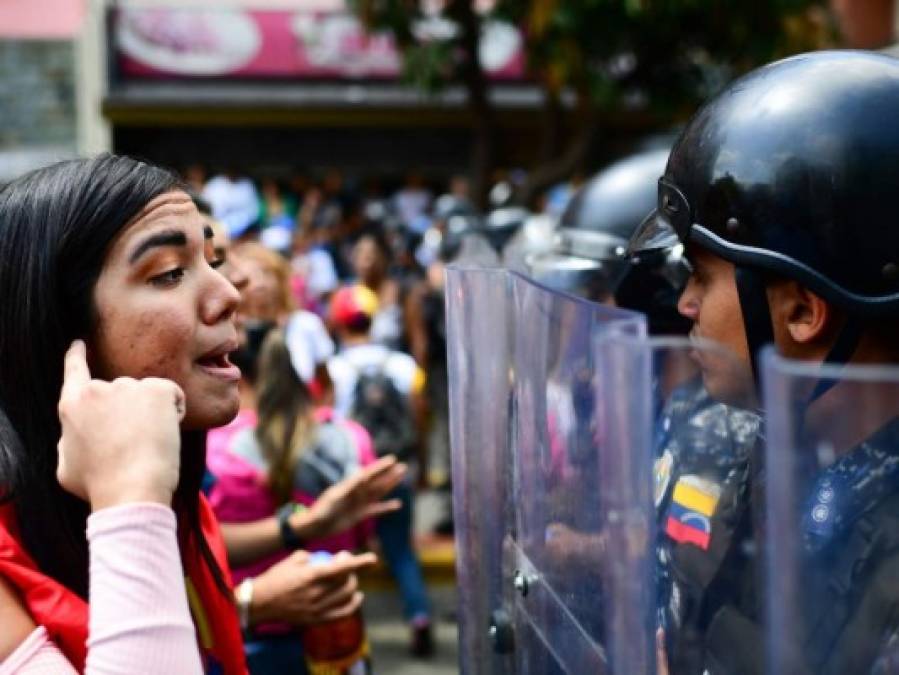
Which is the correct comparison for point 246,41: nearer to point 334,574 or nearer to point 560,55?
point 560,55

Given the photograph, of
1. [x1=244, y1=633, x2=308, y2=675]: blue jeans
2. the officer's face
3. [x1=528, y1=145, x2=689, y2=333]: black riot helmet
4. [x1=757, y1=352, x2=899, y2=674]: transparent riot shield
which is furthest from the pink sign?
[x1=757, y1=352, x2=899, y2=674]: transparent riot shield

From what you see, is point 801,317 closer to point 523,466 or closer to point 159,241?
point 523,466

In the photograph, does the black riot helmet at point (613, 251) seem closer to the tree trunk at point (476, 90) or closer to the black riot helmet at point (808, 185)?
the black riot helmet at point (808, 185)

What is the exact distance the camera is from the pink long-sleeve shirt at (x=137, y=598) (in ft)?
4.83

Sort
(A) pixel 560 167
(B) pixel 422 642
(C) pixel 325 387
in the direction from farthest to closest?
(A) pixel 560 167
(B) pixel 422 642
(C) pixel 325 387

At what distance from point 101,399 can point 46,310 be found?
0.23 meters

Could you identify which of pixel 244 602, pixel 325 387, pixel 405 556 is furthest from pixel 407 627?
pixel 244 602

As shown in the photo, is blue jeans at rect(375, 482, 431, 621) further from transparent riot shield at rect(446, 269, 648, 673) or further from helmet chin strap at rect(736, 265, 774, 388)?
helmet chin strap at rect(736, 265, 774, 388)

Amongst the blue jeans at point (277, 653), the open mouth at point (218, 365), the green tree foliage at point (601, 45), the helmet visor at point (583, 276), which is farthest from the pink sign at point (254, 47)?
the open mouth at point (218, 365)

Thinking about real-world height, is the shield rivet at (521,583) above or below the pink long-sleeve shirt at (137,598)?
below

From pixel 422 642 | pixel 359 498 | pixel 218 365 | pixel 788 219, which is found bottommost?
pixel 422 642

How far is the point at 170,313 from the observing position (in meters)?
1.82

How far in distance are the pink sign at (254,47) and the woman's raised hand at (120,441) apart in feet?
56.8

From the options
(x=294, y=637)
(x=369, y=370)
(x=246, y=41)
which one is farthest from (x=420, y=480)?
(x=246, y=41)
